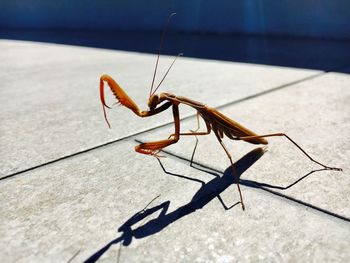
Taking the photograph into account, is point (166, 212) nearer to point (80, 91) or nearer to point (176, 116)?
point (176, 116)

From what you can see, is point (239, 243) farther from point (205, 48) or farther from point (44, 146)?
point (205, 48)

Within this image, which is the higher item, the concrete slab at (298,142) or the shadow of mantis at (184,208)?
the concrete slab at (298,142)

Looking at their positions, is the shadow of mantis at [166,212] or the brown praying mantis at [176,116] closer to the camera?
the shadow of mantis at [166,212]

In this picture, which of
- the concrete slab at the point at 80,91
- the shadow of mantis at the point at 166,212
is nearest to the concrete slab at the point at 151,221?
the shadow of mantis at the point at 166,212

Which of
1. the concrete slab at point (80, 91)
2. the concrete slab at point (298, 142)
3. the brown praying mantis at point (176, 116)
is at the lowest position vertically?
the concrete slab at point (80, 91)

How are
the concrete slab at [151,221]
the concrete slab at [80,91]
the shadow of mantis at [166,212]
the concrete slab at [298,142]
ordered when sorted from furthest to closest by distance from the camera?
the concrete slab at [80,91]
the concrete slab at [298,142]
the shadow of mantis at [166,212]
the concrete slab at [151,221]

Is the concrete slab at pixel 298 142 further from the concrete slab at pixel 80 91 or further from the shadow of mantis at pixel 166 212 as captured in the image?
the concrete slab at pixel 80 91
